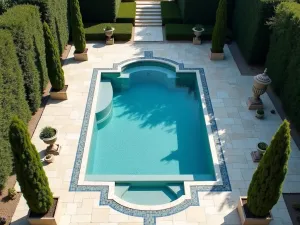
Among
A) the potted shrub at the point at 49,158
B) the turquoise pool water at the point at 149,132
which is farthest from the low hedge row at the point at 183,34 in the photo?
the potted shrub at the point at 49,158

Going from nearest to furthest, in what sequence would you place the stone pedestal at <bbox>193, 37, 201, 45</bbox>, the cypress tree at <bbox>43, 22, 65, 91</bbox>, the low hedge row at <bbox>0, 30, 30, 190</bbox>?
the low hedge row at <bbox>0, 30, 30, 190</bbox>, the cypress tree at <bbox>43, 22, 65, 91</bbox>, the stone pedestal at <bbox>193, 37, 201, 45</bbox>

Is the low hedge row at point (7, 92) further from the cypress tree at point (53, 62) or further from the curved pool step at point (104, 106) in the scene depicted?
the curved pool step at point (104, 106)

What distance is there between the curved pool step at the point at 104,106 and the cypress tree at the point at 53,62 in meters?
2.52

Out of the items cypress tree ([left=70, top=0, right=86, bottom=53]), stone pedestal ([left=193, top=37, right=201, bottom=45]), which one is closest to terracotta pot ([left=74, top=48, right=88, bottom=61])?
cypress tree ([left=70, top=0, right=86, bottom=53])

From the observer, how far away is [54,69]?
17.2 meters

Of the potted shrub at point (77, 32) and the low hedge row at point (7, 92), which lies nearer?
the low hedge row at point (7, 92)

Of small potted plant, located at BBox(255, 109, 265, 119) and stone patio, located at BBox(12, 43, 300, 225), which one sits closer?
stone patio, located at BBox(12, 43, 300, 225)

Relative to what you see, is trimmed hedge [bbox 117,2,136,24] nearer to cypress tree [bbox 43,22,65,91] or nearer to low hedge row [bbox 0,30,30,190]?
cypress tree [bbox 43,22,65,91]

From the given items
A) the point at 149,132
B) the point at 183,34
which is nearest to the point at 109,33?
the point at 183,34

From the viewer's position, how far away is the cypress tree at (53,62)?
16375 millimetres

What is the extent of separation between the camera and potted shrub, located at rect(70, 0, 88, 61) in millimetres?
20219

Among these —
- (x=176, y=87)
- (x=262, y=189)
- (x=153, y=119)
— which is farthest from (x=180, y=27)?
(x=262, y=189)

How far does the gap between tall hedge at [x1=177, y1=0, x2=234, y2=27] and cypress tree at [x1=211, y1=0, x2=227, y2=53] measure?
5.28 m

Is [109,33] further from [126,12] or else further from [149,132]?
[149,132]
